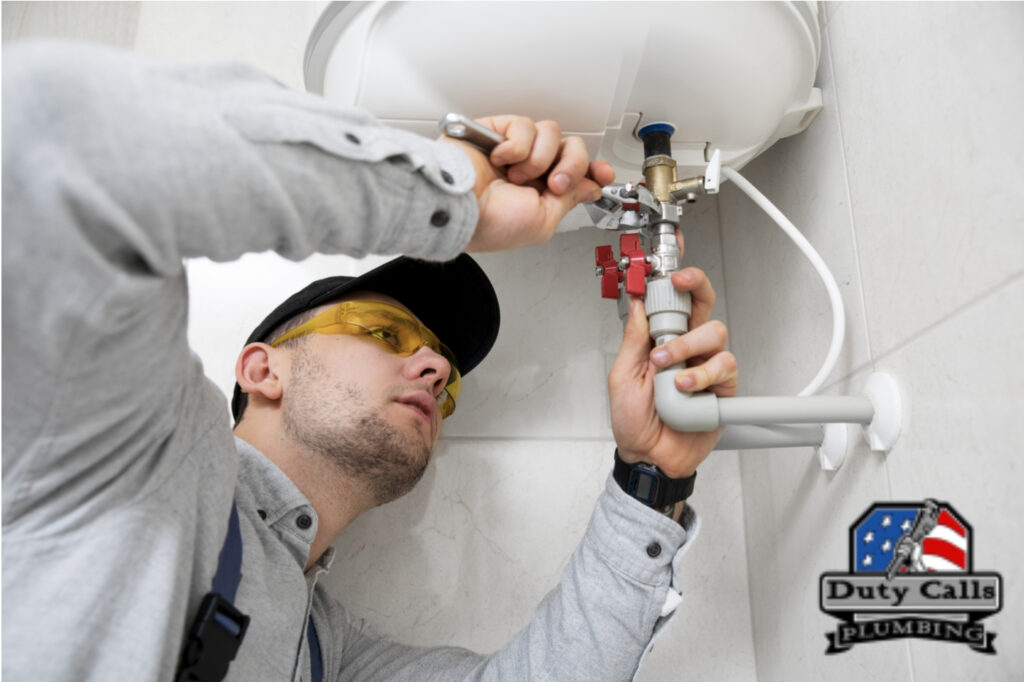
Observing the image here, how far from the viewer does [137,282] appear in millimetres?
442

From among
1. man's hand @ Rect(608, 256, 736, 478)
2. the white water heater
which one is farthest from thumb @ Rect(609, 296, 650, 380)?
the white water heater

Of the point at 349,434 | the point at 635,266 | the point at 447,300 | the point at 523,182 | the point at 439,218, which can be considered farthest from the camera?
the point at 447,300

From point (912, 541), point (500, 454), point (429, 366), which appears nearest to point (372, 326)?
point (429, 366)

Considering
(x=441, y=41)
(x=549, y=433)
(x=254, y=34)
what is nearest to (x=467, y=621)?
(x=549, y=433)

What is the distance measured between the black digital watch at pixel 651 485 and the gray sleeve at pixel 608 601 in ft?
0.04

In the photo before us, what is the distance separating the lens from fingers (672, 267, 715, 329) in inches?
30.2

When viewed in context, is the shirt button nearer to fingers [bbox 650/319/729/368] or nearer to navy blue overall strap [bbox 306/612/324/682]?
fingers [bbox 650/319/729/368]

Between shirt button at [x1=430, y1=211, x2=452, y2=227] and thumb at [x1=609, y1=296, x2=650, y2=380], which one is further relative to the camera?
thumb at [x1=609, y1=296, x2=650, y2=380]

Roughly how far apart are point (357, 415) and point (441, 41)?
18.6 inches

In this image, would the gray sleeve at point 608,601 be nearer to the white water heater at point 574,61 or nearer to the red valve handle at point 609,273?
the red valve handle at point 609,273

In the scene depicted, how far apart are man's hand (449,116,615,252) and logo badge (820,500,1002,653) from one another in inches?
16.8

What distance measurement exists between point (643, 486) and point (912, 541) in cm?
30

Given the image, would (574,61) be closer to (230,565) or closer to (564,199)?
(564,199)

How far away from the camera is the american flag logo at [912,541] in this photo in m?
0.61
